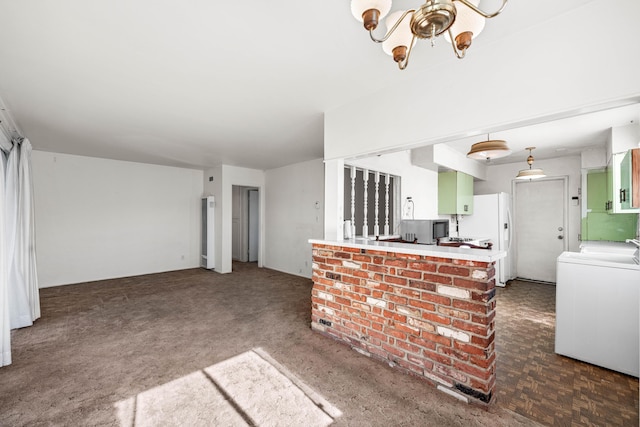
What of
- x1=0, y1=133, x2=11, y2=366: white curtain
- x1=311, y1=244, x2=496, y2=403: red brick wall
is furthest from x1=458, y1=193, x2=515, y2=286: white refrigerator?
x1=0, y1=133, x2=11, y2=366: white curtain

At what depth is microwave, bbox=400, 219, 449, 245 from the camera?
357 cm

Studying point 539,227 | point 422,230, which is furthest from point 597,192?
point 422,230

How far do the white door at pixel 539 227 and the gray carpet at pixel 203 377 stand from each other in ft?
15.8

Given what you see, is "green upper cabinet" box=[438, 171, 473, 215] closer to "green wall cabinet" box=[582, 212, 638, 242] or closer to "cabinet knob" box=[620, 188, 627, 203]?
"green wall cabinet" box=[582, 212, 638, 242]

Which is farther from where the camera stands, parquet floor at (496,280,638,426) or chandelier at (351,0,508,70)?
parquet floor at (496,280,638,426)

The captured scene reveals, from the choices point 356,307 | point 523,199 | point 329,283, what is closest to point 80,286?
point 329,283

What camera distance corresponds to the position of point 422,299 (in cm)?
213

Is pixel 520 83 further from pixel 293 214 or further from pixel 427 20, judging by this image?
pixel 293 214

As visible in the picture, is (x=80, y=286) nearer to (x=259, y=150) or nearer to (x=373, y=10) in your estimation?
(x=259, y=150)

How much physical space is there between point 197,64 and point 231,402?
247 centimetres

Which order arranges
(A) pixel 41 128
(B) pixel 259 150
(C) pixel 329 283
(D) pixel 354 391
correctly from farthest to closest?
(B) pixel 259 150
(A) pixel 41 128
(C) pixel 329 283
(D) pixel 354 391

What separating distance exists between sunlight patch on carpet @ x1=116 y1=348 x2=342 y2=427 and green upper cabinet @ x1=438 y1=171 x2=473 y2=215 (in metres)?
4.28

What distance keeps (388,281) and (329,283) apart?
2.29 feet

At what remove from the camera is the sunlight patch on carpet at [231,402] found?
5.64ft
